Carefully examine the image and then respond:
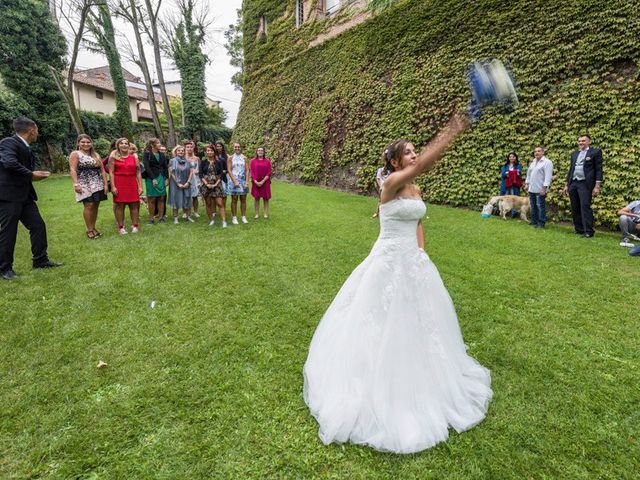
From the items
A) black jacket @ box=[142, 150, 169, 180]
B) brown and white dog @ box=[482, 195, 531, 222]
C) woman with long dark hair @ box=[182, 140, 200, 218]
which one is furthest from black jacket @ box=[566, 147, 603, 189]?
black jacket @ box=[142, 150, 169, 180]

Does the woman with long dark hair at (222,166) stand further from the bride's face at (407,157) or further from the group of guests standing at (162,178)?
the bride's face at (407,157)

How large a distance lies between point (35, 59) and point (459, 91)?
Result: 2413 centimetres

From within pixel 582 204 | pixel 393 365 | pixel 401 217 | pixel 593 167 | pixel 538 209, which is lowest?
pixel 393 365

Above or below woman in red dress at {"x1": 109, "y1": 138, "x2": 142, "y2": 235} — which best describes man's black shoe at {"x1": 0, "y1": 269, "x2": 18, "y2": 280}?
below

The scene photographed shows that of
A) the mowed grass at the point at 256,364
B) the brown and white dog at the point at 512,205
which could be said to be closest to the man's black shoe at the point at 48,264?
the mowed grass at the point at 256,364

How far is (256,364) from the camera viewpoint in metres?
3.25

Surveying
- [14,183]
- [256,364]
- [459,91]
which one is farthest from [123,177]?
[459,91]

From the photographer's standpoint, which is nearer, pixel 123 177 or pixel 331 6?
pixel 123 177

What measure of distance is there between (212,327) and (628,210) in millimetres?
8436

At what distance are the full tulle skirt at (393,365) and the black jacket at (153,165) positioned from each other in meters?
7.26

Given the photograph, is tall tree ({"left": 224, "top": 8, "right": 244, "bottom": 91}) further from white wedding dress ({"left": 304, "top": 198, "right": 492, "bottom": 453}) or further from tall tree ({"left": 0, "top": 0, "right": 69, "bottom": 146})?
white wedding dress ({"left": 304, "top": 198, "right": 492, "bottom": 453})

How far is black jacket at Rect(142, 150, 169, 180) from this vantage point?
8469 millimetres

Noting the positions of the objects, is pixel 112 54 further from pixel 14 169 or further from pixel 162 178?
pixel 14 169

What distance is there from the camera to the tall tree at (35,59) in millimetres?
19984
